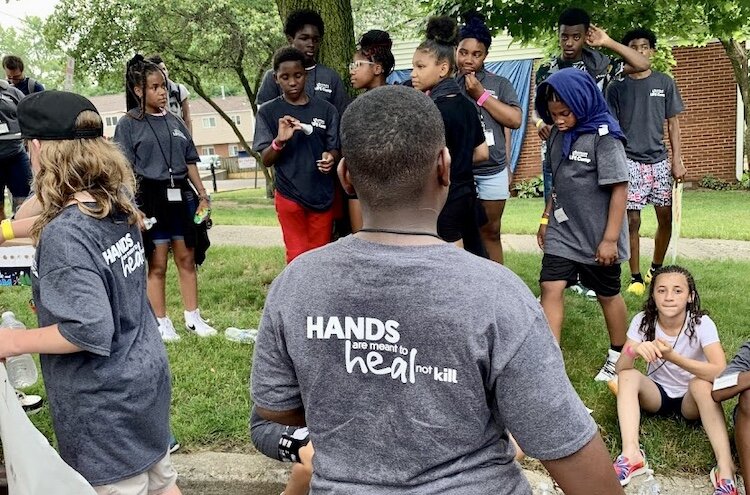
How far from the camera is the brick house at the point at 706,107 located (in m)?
17.7

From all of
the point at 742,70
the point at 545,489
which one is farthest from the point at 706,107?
the point at 545,489

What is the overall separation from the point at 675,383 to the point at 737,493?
26.2 inches

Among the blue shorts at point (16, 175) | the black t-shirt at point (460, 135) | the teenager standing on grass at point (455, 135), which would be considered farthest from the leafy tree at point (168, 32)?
the black t-shirt at point (460, 135)

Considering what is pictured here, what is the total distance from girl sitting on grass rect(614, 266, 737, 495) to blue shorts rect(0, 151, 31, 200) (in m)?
5.93

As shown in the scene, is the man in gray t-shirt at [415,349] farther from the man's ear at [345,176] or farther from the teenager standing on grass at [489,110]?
the teenager standing on grass at [489,110]

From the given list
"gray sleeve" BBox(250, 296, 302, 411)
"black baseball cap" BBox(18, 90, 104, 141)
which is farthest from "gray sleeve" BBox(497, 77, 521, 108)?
"gray sleeve" BBox(250, 296, 302, 411)

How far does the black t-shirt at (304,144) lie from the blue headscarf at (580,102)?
62.1 inches

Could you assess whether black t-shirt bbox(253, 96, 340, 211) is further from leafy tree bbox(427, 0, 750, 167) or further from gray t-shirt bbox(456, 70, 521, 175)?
leafy tree bbox(427, 0, 750, 167)

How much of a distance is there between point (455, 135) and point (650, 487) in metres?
2.06

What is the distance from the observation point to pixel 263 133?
5.03 m

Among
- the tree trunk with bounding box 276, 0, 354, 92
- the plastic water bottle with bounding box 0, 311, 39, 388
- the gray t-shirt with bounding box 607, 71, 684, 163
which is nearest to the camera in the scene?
the plastic water bottle with bounding box 0, 311, 39, 388

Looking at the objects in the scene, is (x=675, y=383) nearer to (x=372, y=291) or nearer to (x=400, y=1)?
(x=372, y=291)

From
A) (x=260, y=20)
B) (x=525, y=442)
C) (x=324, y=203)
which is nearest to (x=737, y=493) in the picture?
(x=525, y=442)

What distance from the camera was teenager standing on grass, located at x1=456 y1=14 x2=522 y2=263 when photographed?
4.87 m
